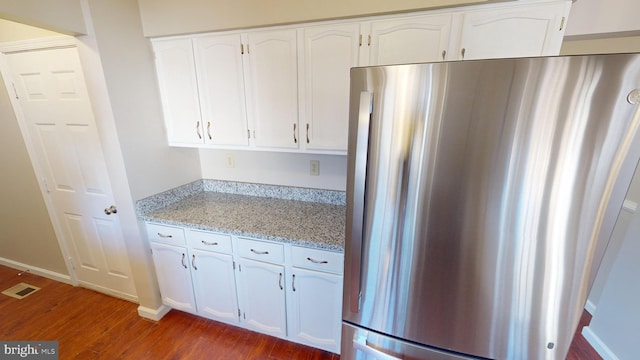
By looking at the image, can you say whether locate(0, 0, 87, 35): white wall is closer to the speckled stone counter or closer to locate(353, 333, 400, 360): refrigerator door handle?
the speckled stone counter

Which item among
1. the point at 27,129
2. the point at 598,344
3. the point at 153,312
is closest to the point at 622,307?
the point at 598,344

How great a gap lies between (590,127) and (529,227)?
1.01 ft

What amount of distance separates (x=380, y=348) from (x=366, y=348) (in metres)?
0.06

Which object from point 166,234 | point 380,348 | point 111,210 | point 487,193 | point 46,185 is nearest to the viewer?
point 487,193

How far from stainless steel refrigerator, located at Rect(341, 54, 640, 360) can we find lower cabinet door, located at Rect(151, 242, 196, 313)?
1.44 m

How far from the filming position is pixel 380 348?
1.02 m

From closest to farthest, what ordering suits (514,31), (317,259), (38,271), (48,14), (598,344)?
1. (514,31)
2. (48,14)
3. (317,259)
4. (598,344)
5. (38,271)

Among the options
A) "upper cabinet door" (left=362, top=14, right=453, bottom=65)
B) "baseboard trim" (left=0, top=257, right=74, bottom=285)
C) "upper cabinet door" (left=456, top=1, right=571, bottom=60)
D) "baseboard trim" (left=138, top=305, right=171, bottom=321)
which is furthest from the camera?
"baseboard trim" (left=0, top=257, right=74, bottom=285)

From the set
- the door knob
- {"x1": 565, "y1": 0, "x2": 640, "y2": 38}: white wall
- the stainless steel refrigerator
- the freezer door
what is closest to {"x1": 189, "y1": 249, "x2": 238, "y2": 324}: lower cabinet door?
the door knob

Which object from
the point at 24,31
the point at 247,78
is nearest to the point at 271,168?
the point at 247,78

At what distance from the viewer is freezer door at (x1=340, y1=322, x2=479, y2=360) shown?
949 millimetres

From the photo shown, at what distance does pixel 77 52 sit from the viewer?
1.69 metres

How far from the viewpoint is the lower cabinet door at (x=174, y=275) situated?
5.96 feet

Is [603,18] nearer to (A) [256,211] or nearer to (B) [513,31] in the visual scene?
(B) [513,31]
